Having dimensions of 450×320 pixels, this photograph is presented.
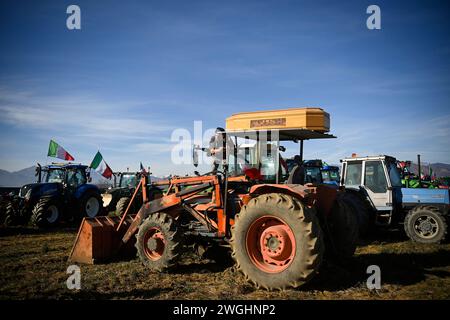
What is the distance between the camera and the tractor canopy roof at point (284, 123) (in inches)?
205

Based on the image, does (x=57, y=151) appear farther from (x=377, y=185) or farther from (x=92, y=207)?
(x=377, y=185)

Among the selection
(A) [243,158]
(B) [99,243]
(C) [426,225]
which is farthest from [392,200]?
(B) [99,243]

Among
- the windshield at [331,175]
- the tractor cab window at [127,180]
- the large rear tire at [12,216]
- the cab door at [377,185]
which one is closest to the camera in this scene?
the cab door at [377,185]

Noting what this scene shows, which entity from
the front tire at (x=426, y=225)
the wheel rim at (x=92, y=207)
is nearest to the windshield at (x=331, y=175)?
the front tire at (x=426, y=225)

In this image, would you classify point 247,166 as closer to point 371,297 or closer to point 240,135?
point 240,135

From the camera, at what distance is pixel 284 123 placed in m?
5.30

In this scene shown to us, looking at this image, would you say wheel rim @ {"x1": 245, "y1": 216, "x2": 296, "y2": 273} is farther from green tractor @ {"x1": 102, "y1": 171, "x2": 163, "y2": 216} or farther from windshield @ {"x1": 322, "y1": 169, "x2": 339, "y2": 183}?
windshield @ {"x1": 322, "y1": 169, "x2": 339, "y2": 183}

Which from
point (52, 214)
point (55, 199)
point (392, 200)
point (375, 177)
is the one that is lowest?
point (52, 214)

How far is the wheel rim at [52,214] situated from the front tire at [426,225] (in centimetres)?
1136

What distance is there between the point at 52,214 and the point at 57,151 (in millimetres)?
4206

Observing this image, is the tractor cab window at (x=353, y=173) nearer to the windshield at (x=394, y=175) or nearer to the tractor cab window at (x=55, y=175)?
the windshield at (x=394, y=175)

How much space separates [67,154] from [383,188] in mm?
13291
